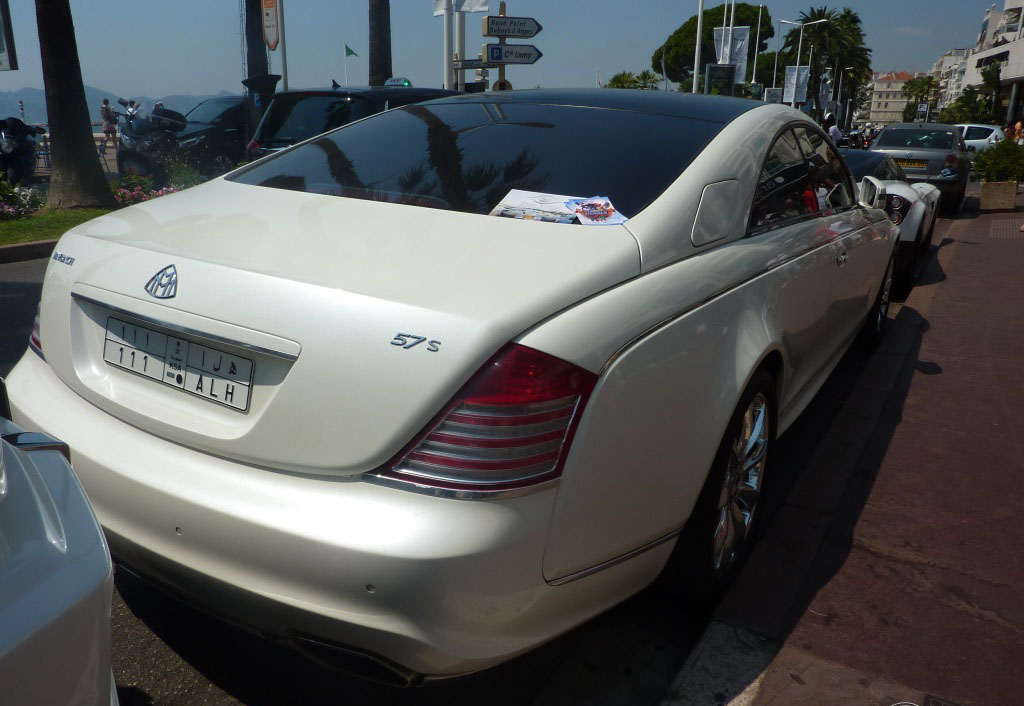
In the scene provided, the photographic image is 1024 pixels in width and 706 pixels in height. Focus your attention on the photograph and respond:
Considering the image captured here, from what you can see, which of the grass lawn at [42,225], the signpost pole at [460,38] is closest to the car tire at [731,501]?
the grass lawn at [42,225]

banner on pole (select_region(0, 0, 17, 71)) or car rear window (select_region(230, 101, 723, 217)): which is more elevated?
banner on pole (select_region(0, 0, 17, 71))

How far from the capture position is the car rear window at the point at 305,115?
30.6ft

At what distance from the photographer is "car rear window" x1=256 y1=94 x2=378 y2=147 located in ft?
30.6

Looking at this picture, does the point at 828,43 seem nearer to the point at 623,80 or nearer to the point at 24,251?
the point at 623,80

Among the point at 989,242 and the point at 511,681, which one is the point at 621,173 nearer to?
the point at 511,681

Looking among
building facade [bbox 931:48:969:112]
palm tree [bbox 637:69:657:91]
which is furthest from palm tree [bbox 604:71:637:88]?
building facade [bbox 931:48:969:112]

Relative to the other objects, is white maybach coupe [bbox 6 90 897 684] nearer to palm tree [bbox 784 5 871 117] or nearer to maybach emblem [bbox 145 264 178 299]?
maybach emblem [bbox 145 264 178 299]

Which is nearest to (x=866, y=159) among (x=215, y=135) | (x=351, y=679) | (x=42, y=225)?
(x=351, y=679)

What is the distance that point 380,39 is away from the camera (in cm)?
2145

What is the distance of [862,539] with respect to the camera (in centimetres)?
325

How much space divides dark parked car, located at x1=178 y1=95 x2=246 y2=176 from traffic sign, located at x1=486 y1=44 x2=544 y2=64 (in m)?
4.40

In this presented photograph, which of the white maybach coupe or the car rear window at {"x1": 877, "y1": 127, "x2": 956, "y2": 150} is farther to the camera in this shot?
the car rear window at {"x1": 877, "y1": 127, "x2": 956, "y2": 150}

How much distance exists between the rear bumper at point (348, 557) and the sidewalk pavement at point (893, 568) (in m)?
0.76

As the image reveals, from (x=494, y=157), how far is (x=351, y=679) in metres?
1.58
